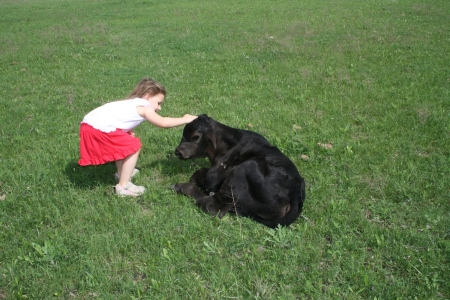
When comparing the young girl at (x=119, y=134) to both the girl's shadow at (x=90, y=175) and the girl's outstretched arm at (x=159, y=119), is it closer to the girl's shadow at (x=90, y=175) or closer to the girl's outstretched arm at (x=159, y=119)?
the girl's outstretched arm at (x=159, y=119)

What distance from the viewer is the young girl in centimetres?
538

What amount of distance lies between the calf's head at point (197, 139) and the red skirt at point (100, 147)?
2.21 ft

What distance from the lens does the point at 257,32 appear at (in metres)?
15.9

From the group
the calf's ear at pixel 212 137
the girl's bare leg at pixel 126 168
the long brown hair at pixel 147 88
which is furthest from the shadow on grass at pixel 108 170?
the long brown hair at pixel 147 88

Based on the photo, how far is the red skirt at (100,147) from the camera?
5363mm

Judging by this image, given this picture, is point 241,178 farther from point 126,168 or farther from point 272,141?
point 272,141

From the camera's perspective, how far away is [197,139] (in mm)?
5477

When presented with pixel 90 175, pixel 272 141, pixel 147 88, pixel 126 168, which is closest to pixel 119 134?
pixel 126 168

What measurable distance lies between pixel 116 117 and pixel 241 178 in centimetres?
182

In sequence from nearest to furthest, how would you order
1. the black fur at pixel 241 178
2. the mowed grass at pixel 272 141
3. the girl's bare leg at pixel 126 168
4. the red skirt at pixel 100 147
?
the mowed grass at pixel 272 141 < the black fur at pixel 241 178 < the red skirt at pixel 100 147 < the girl's bare leg at pixel 126 168

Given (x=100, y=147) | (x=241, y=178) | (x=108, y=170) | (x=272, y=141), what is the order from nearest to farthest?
(x=241, y=178) < (x=100, y=147) < (x=108, y=170) < (x=272, y=141)

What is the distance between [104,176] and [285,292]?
345 cm

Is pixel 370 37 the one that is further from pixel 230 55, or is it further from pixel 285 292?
pixel 285 292

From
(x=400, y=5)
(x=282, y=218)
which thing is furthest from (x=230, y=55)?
(x=400, y=5)
